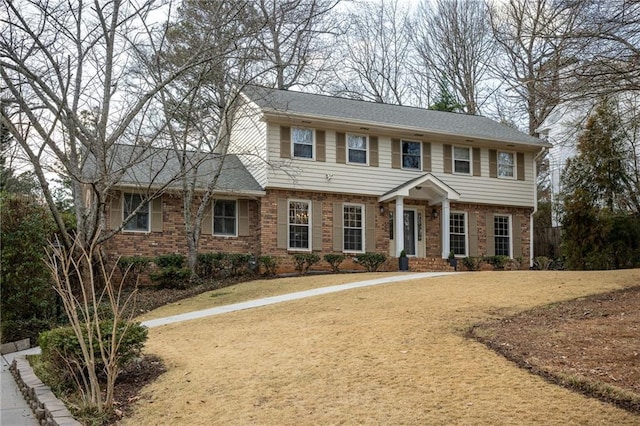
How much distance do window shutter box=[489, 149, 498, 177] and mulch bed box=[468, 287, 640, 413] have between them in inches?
473

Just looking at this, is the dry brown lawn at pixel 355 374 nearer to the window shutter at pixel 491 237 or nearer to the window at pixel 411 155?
the window at pixel 411 155

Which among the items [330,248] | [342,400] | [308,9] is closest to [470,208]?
[330,248]

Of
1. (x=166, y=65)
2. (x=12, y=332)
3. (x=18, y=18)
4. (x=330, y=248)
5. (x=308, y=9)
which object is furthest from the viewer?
(x=330, y=248)

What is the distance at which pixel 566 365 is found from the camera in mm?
6297

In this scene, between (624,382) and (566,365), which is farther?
(566,365)

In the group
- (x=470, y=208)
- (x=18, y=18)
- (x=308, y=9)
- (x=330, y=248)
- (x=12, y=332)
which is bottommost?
(x=12, y=332)

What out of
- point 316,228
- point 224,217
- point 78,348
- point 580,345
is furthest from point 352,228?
point 78,348

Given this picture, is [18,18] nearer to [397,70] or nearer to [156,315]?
[156,315]

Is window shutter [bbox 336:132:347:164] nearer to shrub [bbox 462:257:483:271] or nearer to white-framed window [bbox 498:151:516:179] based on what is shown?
shrub [bbox 462:257:483:271]

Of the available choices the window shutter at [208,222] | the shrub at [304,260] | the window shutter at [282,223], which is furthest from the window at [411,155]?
the window shutter at [208,222]

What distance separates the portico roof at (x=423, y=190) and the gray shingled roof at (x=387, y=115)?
5.57 feet

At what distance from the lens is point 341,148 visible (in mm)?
19734

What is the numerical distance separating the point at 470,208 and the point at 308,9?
36.2ft

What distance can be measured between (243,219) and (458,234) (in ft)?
23.8
